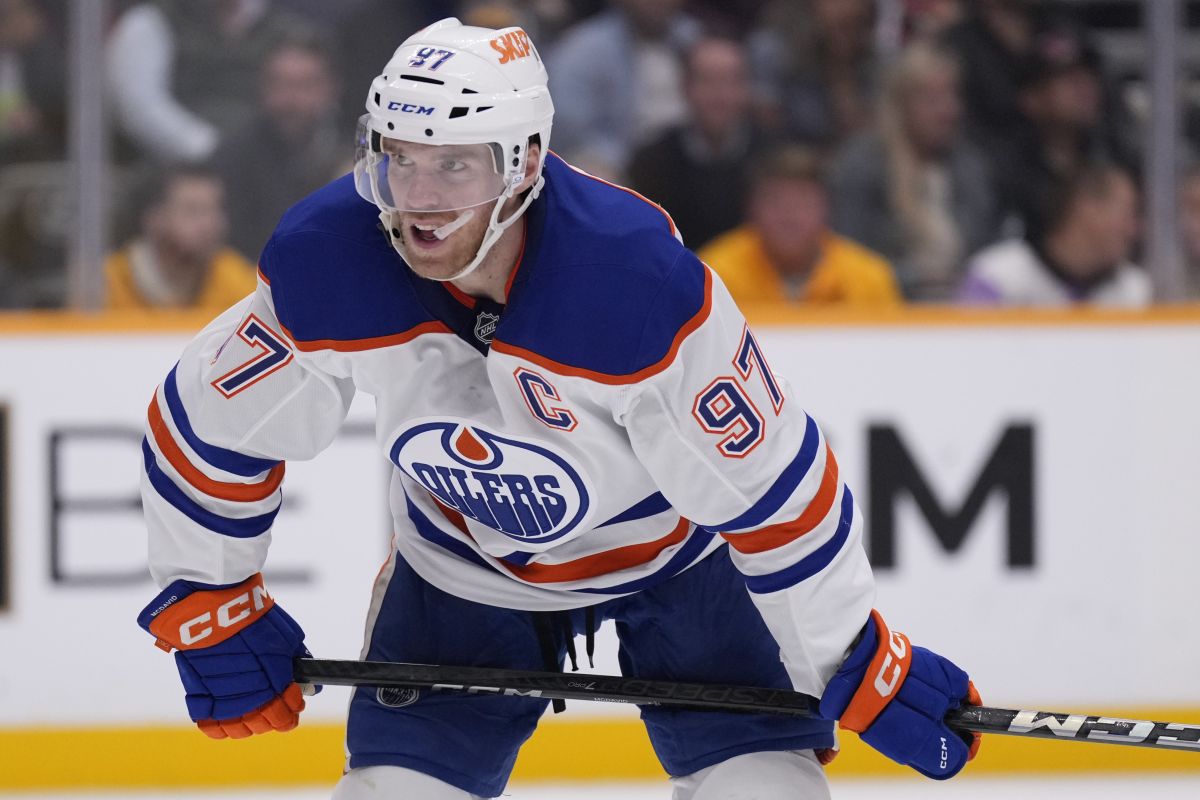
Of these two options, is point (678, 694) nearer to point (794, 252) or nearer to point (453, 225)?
point (453, 225)

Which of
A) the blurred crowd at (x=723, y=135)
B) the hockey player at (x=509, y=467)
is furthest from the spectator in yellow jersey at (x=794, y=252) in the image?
the hockey player at (x=509, y=467)

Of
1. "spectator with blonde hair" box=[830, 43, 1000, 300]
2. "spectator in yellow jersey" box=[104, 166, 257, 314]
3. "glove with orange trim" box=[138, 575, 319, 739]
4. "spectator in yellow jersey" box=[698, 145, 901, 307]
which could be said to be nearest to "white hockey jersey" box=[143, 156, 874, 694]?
"glove with orange trim" box=[138, 575, 319, 739]

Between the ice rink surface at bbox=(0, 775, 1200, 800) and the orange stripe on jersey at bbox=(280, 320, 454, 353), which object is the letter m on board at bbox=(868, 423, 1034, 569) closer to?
the ice rink surface at bbox=(0, 775, 1200, 800)

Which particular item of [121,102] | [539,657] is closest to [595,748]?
[539,657]

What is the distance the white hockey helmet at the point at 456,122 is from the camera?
6.93ft

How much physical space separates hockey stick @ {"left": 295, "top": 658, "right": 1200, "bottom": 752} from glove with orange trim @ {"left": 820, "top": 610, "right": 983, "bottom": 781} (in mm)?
40

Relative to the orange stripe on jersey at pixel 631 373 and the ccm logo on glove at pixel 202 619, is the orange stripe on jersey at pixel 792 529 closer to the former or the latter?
the orange stripe on jersey at pixel 631 373

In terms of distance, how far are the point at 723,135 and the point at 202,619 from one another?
76.6 inches

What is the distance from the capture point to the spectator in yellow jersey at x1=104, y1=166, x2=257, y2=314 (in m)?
3.87

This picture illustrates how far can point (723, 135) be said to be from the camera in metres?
4.00

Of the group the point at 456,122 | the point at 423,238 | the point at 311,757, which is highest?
the point at 456,122

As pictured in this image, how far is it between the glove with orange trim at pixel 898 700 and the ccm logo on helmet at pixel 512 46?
0.85 meters

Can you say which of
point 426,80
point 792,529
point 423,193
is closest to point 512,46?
point 426,80

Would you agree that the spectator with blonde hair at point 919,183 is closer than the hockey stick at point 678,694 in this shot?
No
